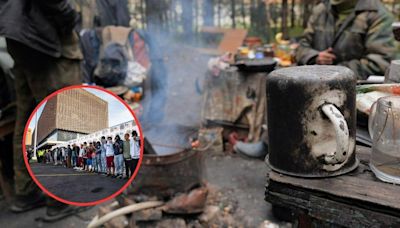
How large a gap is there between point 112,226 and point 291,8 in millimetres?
8552

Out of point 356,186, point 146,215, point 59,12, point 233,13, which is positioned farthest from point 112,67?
point 233,13

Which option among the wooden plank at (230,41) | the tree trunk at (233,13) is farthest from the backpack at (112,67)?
the tree trunk at (233,13)

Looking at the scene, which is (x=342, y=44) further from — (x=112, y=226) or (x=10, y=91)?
(x=10, y=91)

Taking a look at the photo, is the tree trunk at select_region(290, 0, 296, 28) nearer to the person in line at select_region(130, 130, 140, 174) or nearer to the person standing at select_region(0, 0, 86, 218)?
the person standing at select_region(0, 0, 86, 218)

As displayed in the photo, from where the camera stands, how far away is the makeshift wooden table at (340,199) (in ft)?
3.73

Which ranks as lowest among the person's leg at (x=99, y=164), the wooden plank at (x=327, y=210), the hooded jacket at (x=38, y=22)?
the wooden plank at (x=327, y=210)

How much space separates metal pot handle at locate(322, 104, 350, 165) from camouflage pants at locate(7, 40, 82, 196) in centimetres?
295

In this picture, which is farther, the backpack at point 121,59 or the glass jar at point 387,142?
the backpack at point 121,59

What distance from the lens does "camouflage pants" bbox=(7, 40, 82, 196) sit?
134 inches

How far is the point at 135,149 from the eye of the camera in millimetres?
1605

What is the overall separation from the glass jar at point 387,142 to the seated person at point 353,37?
2.96 meters

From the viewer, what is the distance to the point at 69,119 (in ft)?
4.85

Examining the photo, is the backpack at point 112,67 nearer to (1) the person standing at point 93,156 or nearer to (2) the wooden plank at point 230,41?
(2) the wooden plank at point 230,41

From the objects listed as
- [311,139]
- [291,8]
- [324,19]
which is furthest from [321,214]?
[291,8]
